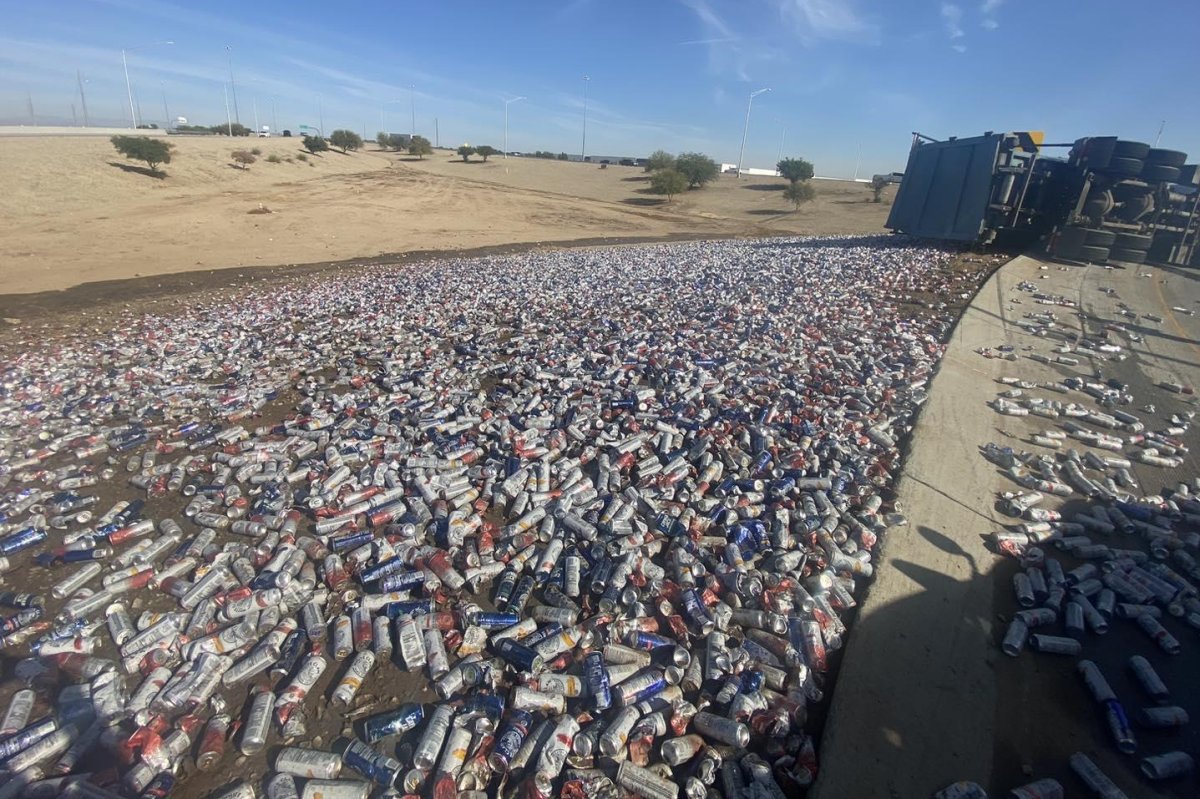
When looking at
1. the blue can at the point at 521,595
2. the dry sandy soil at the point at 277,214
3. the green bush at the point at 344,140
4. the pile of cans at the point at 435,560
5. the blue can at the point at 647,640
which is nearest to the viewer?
the pile of cans at the point at 435,560

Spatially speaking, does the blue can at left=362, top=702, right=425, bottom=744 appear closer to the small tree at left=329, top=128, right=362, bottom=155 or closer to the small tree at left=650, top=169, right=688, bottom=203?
the small tree at left=650, top=169, right=688, bottom=203

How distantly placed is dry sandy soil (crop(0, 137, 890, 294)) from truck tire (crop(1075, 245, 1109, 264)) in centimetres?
2185

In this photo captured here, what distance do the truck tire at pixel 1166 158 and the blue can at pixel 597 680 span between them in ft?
80.2

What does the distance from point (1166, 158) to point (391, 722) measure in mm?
25987

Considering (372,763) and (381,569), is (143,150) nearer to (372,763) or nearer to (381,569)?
(381,569)

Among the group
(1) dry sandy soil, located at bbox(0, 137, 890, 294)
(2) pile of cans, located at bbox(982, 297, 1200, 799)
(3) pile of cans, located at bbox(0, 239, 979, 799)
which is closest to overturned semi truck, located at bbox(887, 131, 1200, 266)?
(3) pile of cans, located at bbox(0, 239, 979, 799)

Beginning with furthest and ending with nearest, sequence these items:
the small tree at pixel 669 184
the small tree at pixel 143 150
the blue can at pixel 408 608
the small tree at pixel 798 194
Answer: the small tree at pixel 669 184 < the small tree at pixel 798 194 < the small tree at pixel 143 150 < the blue can at pixel 408 608

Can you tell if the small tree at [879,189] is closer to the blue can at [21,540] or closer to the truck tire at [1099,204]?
the truck tire at [1099,204]

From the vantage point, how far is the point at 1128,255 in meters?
18.2

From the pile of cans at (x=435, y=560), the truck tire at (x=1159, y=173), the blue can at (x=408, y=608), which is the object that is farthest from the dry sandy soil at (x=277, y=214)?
the truck tire at (x=1159, y=173)

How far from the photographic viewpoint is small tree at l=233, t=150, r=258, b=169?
47.0 m

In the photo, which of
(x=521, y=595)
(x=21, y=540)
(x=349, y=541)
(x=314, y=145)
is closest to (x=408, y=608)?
(x=521, y=595)

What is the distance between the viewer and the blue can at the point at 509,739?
11.2ft

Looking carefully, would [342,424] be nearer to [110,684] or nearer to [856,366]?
[110,684]
